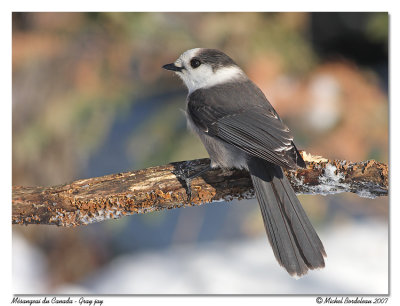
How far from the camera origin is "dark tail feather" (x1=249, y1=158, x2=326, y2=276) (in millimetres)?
1970

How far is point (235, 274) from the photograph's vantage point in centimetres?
288

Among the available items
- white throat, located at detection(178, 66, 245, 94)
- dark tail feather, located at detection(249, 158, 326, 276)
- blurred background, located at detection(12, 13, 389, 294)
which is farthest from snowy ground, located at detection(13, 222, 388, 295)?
white throat, located at detection(178, 66, 245, 94)

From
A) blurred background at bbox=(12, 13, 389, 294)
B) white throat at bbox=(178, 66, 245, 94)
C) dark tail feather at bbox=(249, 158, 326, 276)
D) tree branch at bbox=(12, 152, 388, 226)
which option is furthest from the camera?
blurred background at bbox=(12, 13, 389, 294)

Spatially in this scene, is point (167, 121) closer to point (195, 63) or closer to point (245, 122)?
point (195, 63)

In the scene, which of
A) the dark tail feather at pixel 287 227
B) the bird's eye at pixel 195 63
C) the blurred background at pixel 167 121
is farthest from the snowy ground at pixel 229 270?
the bird's eye at pixel 195 63

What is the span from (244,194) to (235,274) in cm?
89

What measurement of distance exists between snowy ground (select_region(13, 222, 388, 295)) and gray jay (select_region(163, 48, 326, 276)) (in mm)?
431

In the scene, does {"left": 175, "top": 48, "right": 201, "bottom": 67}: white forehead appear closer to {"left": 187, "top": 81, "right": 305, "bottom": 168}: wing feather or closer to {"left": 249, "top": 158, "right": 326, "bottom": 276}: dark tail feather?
{"left": 187, "top": 81, "right": 305, "bottom": 168}: wing feather

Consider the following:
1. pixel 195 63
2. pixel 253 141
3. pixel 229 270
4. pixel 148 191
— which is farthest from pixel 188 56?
pixel 229 270

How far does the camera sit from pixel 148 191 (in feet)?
6.85

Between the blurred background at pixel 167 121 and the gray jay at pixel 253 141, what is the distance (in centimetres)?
67

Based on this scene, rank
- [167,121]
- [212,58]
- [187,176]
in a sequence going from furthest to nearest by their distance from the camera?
[167,121] < [212,58] < [187,176]

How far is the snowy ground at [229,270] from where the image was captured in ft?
8.24

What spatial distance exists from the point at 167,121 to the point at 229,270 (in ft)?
3.89
